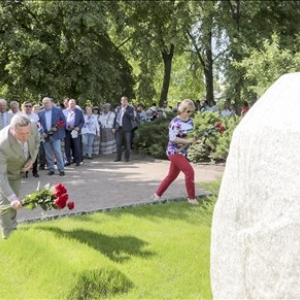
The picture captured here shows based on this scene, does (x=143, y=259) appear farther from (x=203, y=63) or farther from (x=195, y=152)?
(x=203, y=63)

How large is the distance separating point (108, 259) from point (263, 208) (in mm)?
2855

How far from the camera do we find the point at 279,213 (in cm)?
318

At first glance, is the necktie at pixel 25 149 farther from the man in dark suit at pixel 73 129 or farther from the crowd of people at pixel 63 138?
the man in dark suit at pixel 73 129

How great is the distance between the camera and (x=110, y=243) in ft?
20.9

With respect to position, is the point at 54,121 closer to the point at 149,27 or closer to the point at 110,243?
the point at 110,243

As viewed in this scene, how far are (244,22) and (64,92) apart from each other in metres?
8.50

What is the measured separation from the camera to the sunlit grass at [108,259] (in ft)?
16.9

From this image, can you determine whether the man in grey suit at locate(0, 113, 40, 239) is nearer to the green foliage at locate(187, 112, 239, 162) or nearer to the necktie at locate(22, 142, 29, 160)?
the necktie at locate(22, 142, 29, 160)

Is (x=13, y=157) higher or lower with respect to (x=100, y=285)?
higher

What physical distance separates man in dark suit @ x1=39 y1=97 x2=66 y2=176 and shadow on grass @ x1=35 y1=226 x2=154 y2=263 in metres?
5.66

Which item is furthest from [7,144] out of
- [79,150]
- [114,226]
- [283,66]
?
[79,150]

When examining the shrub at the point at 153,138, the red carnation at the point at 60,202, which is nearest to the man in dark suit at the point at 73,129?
the shrub at the point at 153,138

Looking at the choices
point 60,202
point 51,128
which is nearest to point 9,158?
point 60,202

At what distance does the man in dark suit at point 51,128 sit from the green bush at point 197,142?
3.44 meters
